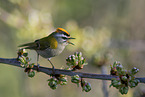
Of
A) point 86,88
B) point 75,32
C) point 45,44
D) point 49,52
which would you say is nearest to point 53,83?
point 86,88

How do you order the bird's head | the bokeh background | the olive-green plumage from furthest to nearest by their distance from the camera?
the bokeh background
the olive-green plumage
the bird's head

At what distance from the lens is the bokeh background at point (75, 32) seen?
5.30 meters

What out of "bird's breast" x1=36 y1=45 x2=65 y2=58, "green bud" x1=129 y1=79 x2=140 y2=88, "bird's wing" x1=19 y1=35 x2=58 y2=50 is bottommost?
"green bud" x1=129 y1=79 x2=140 y2=88

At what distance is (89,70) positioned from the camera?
9.69 metres

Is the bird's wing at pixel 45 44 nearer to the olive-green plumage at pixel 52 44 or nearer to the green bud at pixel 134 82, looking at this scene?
the olive-green plumage at pixel 52 44

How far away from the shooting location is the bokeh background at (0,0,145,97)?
530 centimetres

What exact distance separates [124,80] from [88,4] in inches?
327

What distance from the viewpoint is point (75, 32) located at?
18.8 ft

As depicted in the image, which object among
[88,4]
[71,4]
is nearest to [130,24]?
[88,4]

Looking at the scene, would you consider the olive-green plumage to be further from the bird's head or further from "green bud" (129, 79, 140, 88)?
"green bud" (129, 79, 140, 88)

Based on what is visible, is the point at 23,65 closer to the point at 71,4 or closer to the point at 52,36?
the point at 52,36

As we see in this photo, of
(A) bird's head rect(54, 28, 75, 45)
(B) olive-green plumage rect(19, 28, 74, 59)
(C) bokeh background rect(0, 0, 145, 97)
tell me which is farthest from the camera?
(C) bokeh background rect(0, 0, 145, 97)

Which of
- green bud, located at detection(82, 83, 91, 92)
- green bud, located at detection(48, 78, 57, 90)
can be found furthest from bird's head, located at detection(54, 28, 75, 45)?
green bud, located at detection(82, 83, 91, 92)

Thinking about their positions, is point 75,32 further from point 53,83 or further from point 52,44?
point 53,83
